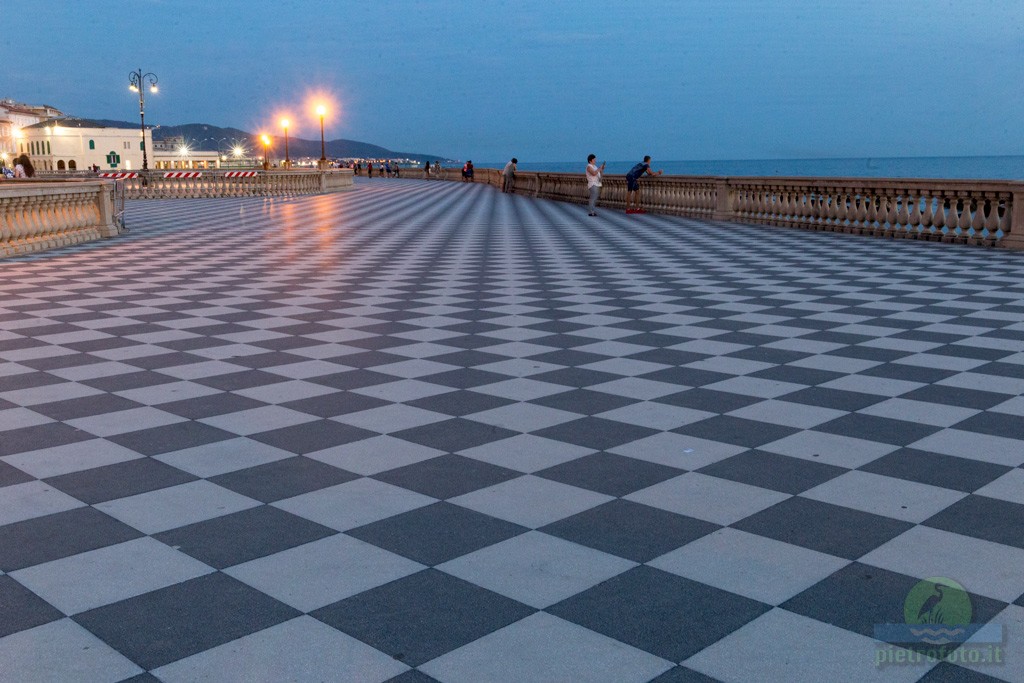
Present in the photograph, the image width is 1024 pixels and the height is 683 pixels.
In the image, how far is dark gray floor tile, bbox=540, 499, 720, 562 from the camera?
393 centimetres

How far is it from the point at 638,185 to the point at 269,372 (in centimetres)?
1972

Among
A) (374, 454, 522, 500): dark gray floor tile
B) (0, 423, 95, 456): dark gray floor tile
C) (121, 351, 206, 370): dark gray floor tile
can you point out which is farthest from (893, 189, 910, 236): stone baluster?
(0, 423, 95, 456): dark gray floor tile

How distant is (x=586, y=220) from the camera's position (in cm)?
2364

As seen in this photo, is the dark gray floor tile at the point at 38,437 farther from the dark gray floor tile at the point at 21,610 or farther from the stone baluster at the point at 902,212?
the stone baluster at the point at 902,212

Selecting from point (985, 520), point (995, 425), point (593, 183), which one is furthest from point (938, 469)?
point (593, 183)

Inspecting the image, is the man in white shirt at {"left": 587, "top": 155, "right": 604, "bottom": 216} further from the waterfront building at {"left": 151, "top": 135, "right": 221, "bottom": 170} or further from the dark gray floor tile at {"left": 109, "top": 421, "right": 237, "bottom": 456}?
the waterfront building at {"left": 151, "top": 135, "right": 221, "bottom": 170}

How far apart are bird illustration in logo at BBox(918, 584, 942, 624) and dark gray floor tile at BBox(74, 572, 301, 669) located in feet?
6.97

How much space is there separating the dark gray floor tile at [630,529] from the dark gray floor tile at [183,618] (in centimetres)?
125

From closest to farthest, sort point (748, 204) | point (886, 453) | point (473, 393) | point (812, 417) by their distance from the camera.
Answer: point (886, 453) < point (812, 417) < point (473, 393) < point (748, 204)

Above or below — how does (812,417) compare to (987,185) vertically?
below

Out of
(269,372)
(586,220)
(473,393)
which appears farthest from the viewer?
(586,220)

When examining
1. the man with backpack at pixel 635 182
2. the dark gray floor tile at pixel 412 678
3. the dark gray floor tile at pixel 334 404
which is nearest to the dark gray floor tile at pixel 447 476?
the dark gray floor tile at pixel 334 404

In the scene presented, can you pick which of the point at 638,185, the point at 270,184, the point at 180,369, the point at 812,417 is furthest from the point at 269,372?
the point at 270,184

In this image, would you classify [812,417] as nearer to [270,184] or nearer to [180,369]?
[180,369]
